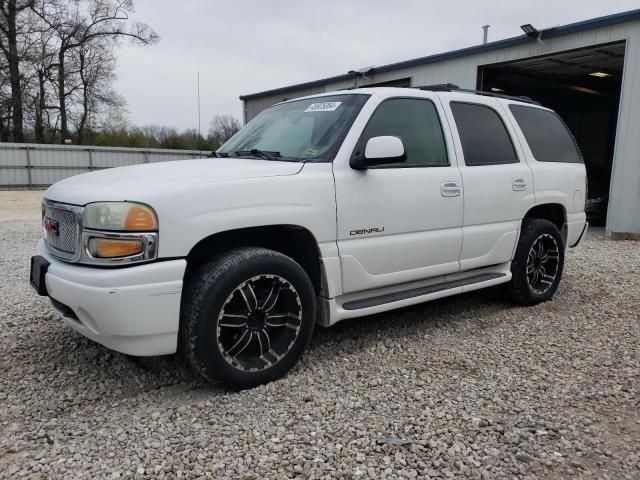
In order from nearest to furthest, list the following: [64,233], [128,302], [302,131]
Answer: [128,302] < [64,233] < [302,131]

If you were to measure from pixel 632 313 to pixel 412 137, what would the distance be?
9.05ft

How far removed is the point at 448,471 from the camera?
2.34m

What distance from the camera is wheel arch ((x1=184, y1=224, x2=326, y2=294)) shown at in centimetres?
315

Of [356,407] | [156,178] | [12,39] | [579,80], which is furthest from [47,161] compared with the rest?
[356,407]

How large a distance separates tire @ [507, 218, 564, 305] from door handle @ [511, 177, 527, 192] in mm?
382

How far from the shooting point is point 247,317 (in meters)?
3.07

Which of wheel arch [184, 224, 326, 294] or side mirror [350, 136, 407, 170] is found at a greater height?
side mirror [350, 136, 407, 170]

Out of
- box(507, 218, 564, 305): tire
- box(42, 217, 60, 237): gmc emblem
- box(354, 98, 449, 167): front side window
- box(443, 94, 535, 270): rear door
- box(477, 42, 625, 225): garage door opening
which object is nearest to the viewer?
box(42, 217, 60, 237): gmc emblem

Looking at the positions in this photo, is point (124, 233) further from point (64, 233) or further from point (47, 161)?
point (47, 161)

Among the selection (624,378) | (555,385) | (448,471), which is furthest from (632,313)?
(448,471)

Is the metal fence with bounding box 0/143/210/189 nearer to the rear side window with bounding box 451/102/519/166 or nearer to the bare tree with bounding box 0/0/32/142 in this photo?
the bare tree with bounding box 0/0/32/142

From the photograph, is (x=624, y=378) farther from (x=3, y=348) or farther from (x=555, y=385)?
(x=3, y=348)

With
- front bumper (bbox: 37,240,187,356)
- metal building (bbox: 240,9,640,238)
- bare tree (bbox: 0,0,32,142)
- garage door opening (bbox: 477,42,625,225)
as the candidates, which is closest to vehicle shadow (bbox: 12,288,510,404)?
front bumper (bbox: 37,240,187,356)

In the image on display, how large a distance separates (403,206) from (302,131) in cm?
92
